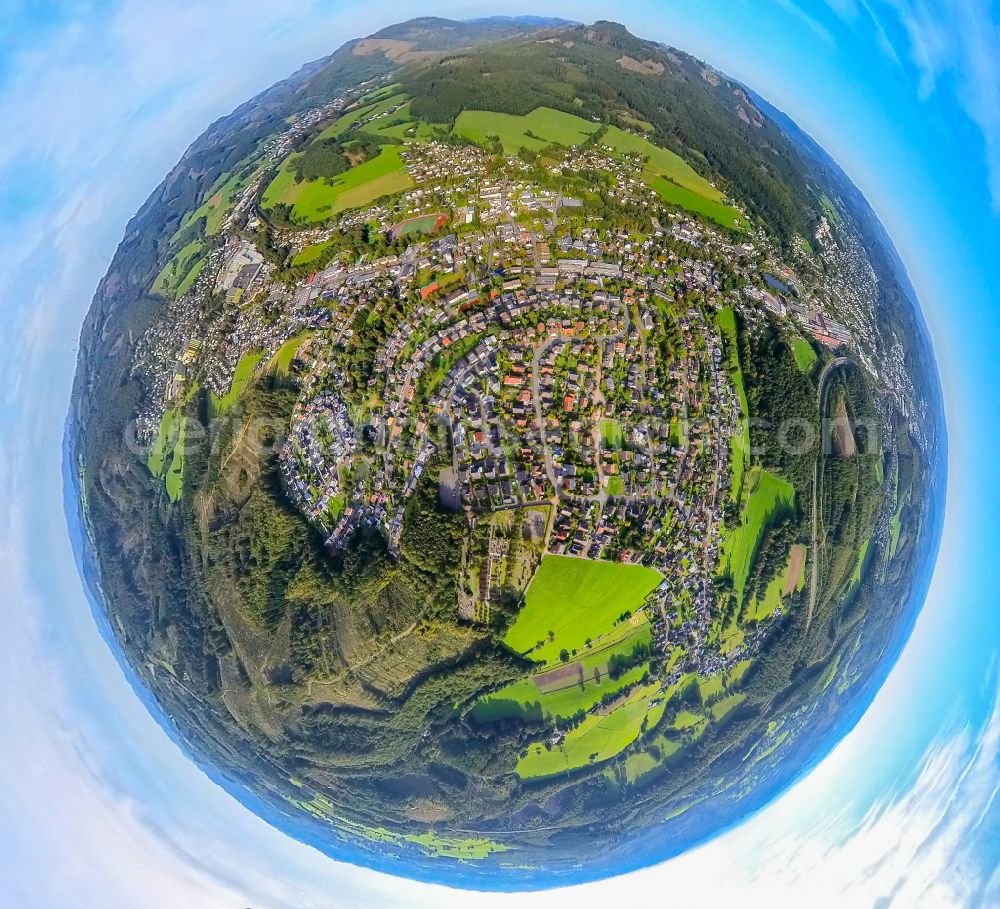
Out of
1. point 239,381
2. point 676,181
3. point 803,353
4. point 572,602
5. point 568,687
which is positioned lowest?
point 568,687

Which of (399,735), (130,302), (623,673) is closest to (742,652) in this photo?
(623,673)

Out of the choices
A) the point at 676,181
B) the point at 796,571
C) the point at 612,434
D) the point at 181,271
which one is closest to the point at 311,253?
the point at 181,271

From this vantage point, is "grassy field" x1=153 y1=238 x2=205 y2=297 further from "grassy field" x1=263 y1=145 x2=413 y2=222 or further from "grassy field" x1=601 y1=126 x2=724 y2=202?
"grassy field" x1=601 y1=126 x2=724 y2=202

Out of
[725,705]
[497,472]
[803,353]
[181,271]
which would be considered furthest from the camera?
[181,271]

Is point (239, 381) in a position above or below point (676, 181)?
below

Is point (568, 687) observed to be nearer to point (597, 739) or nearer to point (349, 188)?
point (597, 739)

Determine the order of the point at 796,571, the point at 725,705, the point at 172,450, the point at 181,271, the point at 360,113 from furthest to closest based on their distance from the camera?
the point at 360,113
the point at 181,271
the point at 796,571
the point at 725,705
the point at 172,450

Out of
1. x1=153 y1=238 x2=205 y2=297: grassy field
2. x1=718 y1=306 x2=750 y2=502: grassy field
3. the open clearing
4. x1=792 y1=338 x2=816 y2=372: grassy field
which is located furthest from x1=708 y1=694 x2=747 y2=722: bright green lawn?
x1=153 y1=238 x2=205 y2=297: grassy field
